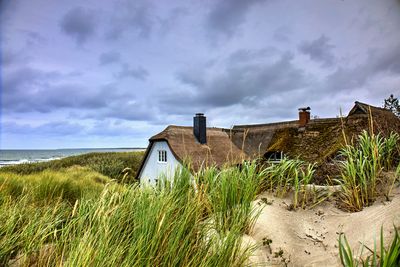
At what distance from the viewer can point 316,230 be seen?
330 cm

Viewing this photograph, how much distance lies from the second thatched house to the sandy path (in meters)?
5.03

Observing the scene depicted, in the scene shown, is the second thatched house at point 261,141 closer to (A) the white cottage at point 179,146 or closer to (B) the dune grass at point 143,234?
(A) the white cottage at point 179,146

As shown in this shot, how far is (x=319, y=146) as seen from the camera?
10.9 meters

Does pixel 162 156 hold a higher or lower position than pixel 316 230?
higher

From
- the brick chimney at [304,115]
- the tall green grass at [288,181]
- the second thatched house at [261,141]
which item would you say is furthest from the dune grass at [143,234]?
the brick chimney at [304,115]

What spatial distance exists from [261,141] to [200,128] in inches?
200

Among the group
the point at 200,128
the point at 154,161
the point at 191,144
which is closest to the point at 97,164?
the point at 154,161

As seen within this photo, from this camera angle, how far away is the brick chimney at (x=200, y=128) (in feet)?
68.1

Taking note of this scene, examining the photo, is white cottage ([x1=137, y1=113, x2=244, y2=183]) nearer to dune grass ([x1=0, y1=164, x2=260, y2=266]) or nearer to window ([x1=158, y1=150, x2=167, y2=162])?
window ([x1=158, y1=150, x2=167, y2=162])

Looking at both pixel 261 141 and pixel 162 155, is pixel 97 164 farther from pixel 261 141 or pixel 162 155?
pixel 261 141

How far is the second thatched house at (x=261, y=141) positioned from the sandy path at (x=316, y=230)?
16.5ft

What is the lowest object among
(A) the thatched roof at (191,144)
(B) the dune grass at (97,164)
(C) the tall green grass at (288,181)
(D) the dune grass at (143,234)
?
(B) the dune grass at (97,164)

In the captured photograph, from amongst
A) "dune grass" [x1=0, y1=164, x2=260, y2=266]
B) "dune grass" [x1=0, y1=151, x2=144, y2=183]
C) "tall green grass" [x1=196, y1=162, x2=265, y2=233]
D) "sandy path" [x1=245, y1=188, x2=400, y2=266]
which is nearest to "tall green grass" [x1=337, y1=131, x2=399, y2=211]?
"sandy path" [x1=245, y1=188, x2=400, y2=266]

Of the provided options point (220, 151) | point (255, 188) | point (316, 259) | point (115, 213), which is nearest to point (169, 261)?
point (115, 213)
